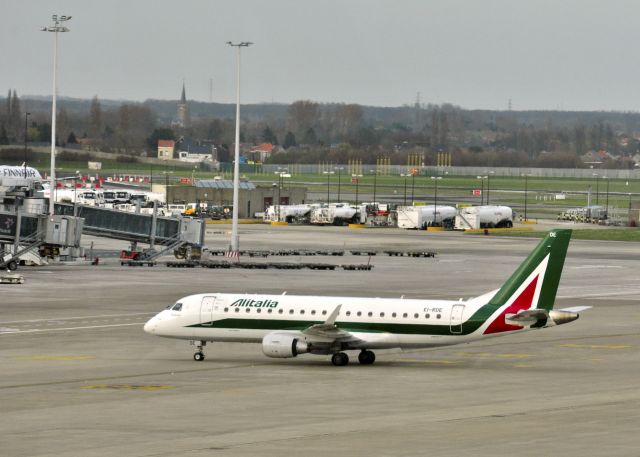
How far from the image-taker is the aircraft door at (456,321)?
59.3 meters

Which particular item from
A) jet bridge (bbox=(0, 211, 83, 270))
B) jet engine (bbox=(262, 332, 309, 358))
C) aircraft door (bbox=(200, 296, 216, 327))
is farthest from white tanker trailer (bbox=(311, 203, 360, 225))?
jet engine (bbox=(262, 332, 309, 358))

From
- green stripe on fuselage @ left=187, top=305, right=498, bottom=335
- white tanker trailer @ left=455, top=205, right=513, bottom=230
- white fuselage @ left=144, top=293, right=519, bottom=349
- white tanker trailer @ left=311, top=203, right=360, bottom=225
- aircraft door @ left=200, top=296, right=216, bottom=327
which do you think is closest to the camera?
green stripe on fuselage @ left=187, top=305, right=498, bottom=335

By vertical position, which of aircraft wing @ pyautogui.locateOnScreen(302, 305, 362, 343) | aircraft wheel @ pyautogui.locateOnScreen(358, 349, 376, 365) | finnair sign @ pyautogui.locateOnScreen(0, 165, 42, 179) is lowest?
aircraft wheel @ pyautogui.locateOnScreen(358, 349, 376, 365)

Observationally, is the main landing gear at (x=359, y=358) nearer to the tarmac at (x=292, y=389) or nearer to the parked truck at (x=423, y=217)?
the tarmac at (x=292, y=389)

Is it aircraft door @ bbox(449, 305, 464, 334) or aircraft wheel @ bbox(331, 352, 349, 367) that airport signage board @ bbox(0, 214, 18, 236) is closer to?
aircraft wheel @ bbox(331, 352, 349, 367)

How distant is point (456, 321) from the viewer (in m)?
59.3

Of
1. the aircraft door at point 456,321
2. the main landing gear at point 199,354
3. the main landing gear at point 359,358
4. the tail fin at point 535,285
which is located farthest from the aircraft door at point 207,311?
the tail fin at point 535,285

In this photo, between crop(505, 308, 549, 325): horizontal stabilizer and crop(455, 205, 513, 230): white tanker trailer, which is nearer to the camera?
crop(505, 308, 549, 325): horizontal stabilizer

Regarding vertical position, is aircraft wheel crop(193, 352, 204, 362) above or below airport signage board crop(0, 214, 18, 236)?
below

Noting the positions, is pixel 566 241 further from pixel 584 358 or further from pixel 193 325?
pixel 193 325

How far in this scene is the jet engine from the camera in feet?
197

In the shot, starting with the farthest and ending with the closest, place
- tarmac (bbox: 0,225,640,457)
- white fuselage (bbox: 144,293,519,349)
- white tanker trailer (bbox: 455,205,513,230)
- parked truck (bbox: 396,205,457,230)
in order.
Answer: white tanker trailer (bbox: 455,205,513,230) → parked truck (bbox: 396,205,457,230) → white fuselage (bbox: 144,293,519,349) → tarmac (bbox: 0,225,640,457)

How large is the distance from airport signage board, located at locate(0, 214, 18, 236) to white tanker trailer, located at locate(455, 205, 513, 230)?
87.8 meters

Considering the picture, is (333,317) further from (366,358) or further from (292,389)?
(292,389)
